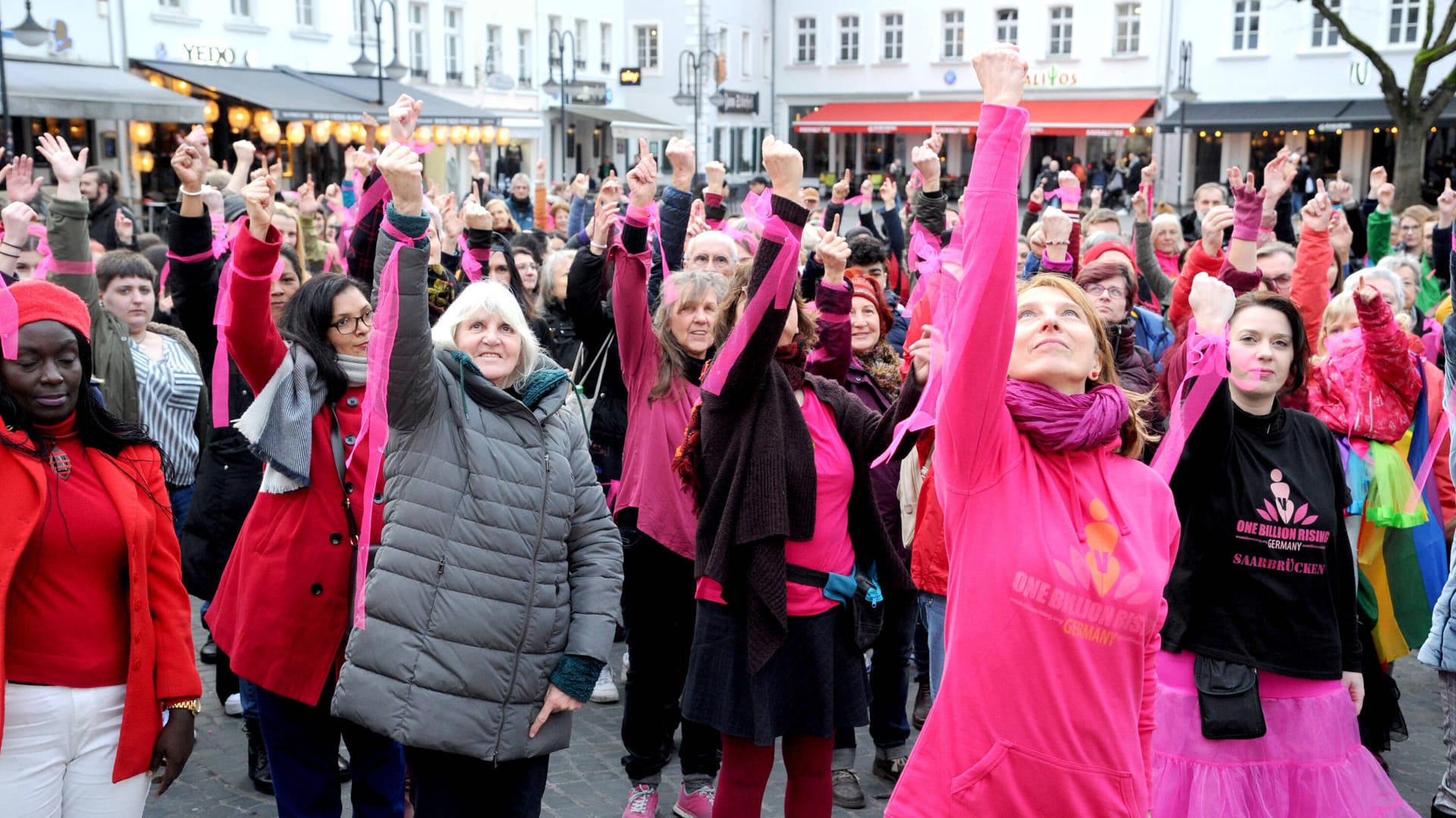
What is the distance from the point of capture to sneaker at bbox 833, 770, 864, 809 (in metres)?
4.64

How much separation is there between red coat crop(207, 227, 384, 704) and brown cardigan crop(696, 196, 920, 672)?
0.96 metres

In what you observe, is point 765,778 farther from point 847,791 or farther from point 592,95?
point 592,95

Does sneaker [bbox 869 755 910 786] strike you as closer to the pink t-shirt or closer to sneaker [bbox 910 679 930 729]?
sneaker [bbox 910 679 930 729]

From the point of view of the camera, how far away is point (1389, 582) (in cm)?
499

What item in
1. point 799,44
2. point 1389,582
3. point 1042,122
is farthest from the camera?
point 799,44

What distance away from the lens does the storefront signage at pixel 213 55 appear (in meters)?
25.0

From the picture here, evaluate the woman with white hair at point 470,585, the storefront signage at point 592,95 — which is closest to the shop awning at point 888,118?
the storefront signage at point 592,95

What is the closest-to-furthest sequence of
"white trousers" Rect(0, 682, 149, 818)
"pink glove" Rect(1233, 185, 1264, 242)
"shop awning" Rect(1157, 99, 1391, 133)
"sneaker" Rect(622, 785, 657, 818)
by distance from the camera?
1. "white trousers" Rect(0, 682, 149, 818)
2. "pink glove" Rect(1233, 185, 1264, 242)
3. "sneaker" Rect(622, 785, 657, 818)
4. "shop awning" Rect(1157, 99, 1391, 133)

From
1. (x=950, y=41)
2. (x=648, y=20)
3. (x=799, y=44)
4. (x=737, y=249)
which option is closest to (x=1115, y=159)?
(x=950, y=41)

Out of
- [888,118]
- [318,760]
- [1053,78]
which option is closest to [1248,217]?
[318,760]

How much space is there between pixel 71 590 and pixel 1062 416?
7.59 feet

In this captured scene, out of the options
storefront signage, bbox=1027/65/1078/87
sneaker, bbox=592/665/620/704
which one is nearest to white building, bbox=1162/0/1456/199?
storefront signage, bbox=1027/65/1078/87

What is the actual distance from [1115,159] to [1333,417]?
3862 centimetres

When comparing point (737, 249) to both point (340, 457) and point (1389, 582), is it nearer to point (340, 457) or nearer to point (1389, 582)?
point (340, 457)
